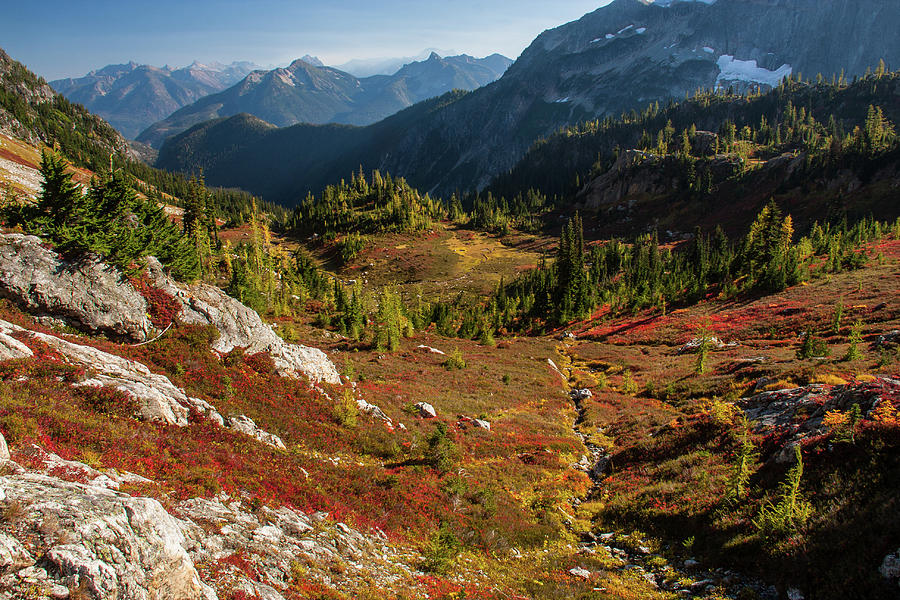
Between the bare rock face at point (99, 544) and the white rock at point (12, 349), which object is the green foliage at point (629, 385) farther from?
the white rock at point (12, 349)

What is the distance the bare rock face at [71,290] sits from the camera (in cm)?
1819

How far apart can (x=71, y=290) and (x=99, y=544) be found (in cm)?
1901

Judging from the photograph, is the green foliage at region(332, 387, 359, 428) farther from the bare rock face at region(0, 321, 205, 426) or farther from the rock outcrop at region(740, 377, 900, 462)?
the rock outcrop at region(740, 377, 900, 462)

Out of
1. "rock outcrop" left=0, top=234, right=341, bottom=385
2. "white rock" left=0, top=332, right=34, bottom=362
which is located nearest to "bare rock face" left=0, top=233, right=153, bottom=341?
"rock outcrop" left=0, top=234, right=341, bottom=385

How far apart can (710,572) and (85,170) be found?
244 meters

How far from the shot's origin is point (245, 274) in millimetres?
55062

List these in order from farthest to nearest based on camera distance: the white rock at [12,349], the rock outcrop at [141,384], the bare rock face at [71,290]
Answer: the bare rock face at [71,290]
the rock outcrop at [141,384]
the white rock at [12,349]

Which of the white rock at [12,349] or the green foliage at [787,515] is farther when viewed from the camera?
the white rock at [12,349]

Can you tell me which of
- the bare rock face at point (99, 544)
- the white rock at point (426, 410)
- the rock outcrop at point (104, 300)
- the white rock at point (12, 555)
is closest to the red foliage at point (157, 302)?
the rock outcrop at point (104, 300)

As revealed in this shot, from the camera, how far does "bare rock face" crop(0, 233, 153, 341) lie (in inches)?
716

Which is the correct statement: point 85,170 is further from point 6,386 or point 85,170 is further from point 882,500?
point 882,500

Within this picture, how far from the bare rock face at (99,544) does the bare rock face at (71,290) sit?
15.1 metres

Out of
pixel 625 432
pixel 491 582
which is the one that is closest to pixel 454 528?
pixel 491 582

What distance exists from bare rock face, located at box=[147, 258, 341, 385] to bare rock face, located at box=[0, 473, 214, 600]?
1585cm
